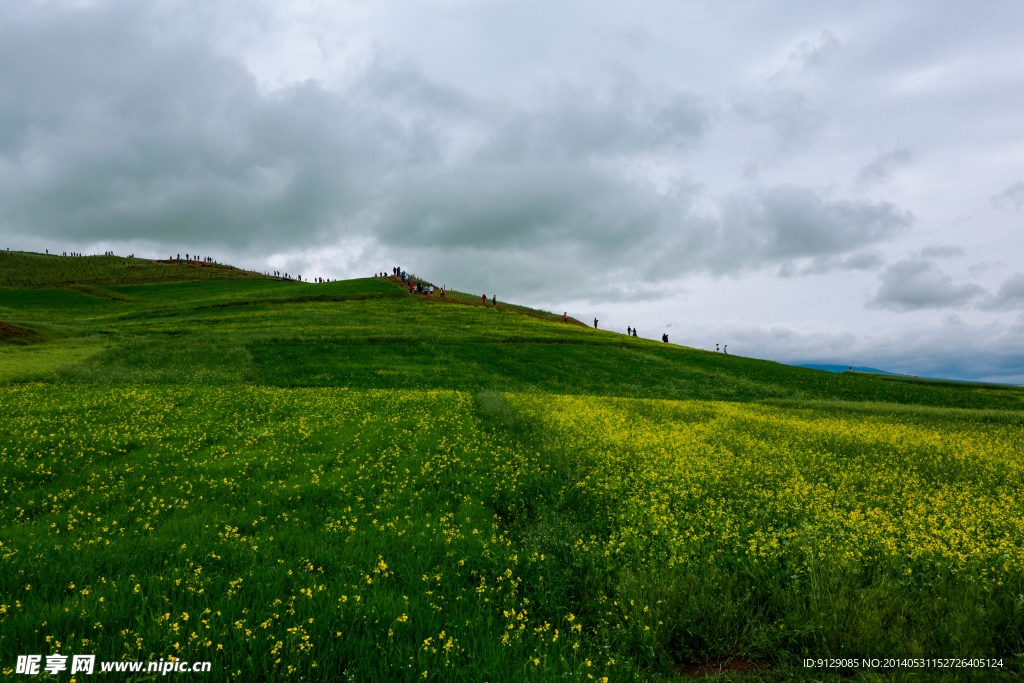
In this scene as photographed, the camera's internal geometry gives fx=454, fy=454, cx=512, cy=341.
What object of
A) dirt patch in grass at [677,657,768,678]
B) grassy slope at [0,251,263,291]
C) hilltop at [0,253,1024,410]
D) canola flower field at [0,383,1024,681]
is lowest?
dirt patch in grass at [677,657,768,678]

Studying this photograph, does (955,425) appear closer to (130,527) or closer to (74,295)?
(130,527)

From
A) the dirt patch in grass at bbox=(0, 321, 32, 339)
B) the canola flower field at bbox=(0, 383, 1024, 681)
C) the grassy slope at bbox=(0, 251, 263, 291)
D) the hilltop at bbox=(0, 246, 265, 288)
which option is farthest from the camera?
the hilltop at bbox=(0, 246, 265, 288)

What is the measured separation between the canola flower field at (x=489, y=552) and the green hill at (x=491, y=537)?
1.9 inches

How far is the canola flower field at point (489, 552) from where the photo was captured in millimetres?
5348

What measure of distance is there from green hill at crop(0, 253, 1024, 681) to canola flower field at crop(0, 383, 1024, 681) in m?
0.05

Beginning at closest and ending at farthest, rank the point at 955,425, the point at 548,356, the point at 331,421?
the point at 331,421 → the point at 955,425 → the point at 548,356

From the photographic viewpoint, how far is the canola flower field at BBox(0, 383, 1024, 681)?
535 centimetres

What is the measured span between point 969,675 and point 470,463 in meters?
10.3

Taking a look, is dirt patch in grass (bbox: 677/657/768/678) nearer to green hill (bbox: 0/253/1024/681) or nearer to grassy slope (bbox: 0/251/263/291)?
green hill (bbox: 0/253/1024/681)

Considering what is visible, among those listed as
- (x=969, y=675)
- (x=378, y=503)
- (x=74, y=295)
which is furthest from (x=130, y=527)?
(x=74, y=295)

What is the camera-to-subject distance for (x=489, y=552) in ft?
25.0

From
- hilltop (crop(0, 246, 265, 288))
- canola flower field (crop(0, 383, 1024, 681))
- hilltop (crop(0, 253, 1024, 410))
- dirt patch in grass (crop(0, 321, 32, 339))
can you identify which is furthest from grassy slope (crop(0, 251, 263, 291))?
canola flower field (crop(0, 383, 1024, 681))

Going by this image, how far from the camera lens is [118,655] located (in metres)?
4.89

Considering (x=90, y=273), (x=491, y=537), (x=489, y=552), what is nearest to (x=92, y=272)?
(x=90, y=273)
